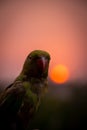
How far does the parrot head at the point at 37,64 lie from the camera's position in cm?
249

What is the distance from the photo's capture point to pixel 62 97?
15.1 ft

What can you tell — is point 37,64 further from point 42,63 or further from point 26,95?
point 26,95

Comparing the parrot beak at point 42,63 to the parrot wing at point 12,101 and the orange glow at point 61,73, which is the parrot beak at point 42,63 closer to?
the parrot wing at point 12,101

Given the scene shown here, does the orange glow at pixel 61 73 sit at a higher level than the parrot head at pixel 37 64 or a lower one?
lower

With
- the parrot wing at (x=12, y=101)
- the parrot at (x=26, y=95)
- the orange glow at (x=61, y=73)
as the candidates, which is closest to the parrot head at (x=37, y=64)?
the parrot at (x=26, y=95)

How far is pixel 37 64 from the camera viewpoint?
251 cm

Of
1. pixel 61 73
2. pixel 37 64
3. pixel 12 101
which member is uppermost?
pixel 37 64

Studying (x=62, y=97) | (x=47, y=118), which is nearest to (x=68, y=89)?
(x=62, y=97)

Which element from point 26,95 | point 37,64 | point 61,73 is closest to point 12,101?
point 26,95

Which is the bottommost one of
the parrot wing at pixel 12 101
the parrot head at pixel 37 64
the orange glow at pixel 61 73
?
the parrot wing at pixel 12 101

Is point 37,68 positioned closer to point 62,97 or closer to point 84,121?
point 62,97

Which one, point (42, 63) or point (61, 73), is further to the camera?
point (61, 73)

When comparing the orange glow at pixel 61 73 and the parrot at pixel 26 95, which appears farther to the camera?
the orange glow at pixel 61 73

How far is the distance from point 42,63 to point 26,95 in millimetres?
241
